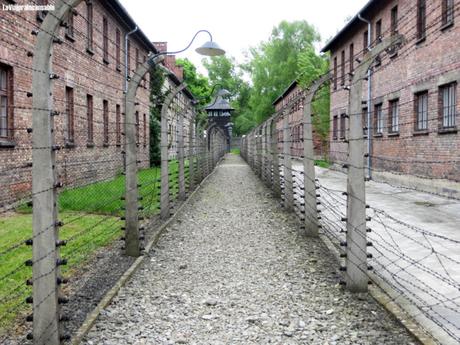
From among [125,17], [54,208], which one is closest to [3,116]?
[54,208]

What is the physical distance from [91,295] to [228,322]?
1499mm

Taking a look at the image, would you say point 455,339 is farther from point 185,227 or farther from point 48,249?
point 185,227

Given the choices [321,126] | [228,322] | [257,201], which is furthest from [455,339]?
[321,126]

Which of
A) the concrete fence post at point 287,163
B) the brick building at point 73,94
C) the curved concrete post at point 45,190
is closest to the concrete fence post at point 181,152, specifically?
the brick building at point 73,94

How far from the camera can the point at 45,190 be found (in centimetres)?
380

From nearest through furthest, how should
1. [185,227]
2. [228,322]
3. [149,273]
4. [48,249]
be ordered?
[48,249] → [228,322] → [149,273] → [185,227]

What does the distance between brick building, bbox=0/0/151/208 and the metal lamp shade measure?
1.76 m

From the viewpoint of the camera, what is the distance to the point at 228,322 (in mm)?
4695

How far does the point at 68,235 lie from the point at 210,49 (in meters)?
4.57

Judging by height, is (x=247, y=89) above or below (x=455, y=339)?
above

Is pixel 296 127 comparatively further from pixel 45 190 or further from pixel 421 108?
pixel 45 190

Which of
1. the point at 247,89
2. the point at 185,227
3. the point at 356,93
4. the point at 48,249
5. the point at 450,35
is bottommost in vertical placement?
the point at 185,227

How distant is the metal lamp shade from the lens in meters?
10.9

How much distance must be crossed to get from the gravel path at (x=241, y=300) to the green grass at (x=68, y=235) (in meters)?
0.76
